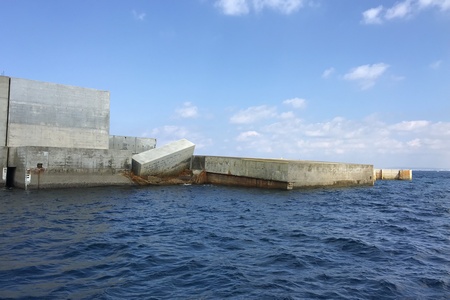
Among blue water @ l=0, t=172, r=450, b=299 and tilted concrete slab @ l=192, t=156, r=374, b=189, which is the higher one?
tilted concrete slab @ l=192, t=156, r=374, b=189

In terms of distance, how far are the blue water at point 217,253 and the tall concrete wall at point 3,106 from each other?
8294mm

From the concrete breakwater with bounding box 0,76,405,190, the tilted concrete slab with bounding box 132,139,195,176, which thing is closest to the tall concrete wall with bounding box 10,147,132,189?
the concrete breakwater with bounding box 0,76,405,190

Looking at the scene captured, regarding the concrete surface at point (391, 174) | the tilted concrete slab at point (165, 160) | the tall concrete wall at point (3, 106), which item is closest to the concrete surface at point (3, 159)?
the tall concrete wall at point (3, 106)

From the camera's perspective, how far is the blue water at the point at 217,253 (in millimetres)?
5375

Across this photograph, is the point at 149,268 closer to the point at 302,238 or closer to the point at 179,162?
the point at 302,238

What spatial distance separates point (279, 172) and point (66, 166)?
12682 millimetres

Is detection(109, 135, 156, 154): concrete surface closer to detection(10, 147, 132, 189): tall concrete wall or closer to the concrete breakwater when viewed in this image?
the concrete breakwater

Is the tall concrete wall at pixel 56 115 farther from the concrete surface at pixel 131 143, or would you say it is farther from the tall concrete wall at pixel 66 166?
the concrete surface at pixel 131 143

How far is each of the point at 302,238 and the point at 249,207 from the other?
18.6ft

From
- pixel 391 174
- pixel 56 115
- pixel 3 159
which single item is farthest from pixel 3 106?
pixel 391 174

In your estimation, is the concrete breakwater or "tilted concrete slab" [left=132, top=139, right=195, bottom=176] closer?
the concrete breakwater

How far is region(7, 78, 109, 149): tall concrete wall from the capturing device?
20859 millimetres

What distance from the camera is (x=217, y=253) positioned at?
7.42 metres

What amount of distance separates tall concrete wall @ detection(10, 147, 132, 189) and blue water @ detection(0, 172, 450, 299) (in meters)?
4.84
